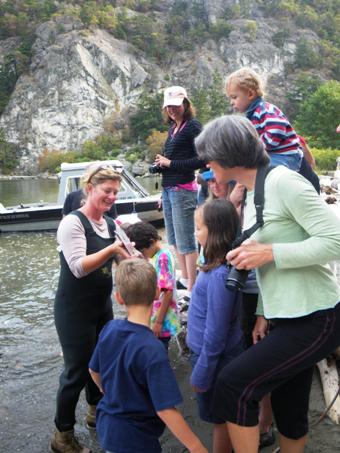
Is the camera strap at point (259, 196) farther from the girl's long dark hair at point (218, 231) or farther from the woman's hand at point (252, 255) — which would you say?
the girl's long dark hair at point (218, 231)

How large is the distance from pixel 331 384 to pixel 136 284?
6.75 ft

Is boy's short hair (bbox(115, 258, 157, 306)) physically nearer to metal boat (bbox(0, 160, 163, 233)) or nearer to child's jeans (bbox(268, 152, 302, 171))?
child's jeans (bbox(268, 152, 302, 171))

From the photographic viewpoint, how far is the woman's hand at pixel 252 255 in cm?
183

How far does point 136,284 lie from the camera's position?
2.11 metres

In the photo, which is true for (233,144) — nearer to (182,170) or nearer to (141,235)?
(141,235)

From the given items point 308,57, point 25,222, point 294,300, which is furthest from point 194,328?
point 308,57

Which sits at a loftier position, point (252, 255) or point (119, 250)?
point (252, 255)

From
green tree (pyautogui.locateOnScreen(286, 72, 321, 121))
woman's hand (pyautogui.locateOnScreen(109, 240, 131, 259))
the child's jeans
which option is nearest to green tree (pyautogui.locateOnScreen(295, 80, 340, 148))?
green tree (pyautogui.locateOnScreen(286, 72, 321, 121))

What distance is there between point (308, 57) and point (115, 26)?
43.5 m

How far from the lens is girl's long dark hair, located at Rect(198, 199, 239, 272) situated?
2.42 metres

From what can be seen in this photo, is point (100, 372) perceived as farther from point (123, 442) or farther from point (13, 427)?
point (13, 427)

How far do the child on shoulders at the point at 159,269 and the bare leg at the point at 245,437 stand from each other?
1451 millimetres

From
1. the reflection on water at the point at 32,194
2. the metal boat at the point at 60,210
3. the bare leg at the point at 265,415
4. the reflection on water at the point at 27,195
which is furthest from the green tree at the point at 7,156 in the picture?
the bare leg at the point at 265,415

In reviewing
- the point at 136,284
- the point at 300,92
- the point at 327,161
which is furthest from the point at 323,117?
the point at 136,284
